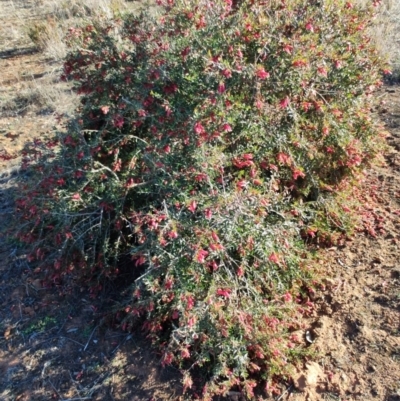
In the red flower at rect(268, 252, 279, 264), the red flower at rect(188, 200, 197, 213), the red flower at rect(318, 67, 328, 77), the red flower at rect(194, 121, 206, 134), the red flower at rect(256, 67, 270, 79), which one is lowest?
the red flower at rect(268, 252, 279, 264)

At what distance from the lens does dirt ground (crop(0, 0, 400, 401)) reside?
9.22 ft

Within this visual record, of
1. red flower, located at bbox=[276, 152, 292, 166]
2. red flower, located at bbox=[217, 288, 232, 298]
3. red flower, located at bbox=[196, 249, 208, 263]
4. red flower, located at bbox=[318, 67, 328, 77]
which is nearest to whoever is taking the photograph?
red flower, located at bbox=[196, 249, 208, 263]

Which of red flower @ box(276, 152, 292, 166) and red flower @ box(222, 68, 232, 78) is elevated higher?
red flower @ box(222, 68, 232, 78)

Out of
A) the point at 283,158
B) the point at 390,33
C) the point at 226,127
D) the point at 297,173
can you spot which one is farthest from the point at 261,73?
the point at 390,33

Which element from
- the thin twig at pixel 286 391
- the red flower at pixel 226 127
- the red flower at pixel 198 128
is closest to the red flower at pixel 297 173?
the red flower at pixel 226 127

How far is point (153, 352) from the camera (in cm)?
298

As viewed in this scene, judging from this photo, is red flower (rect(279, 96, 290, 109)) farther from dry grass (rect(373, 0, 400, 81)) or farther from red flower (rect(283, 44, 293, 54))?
dry grass (rect(373, 0, 400, 81))

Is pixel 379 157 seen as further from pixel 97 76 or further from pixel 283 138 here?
pixel 97 76

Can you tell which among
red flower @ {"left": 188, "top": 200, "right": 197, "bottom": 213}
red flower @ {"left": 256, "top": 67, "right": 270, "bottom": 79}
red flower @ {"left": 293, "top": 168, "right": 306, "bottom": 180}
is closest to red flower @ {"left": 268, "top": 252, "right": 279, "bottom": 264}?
red flower @ {"left": 188, "top": 200, "right": 197, "bottom": 213}

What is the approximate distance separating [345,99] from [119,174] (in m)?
1.81

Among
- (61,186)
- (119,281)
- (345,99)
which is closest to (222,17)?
(345,99)

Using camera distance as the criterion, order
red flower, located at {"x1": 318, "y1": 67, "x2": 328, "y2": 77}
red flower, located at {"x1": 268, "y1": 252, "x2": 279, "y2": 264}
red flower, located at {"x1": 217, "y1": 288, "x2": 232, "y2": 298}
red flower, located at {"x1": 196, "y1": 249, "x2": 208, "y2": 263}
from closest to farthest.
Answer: red flower, located at {"x1": 196, "y1": 249, "x2": 208, "y2": 263} < red flower, located at {"x1": 217, "y1": 288, "x2": 232, "y2": 298} < red flower, located at {"x1": 268, "y1": 252, "x2": 279, "y2": 264} < red flower, located at {"x1": 318, "y1": 67, "x2": 328, "y2": 77}

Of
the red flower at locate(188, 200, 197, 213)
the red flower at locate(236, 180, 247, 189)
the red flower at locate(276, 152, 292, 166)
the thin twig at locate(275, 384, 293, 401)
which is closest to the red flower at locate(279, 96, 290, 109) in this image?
the red flower at locate(276, 152, 292, 166)

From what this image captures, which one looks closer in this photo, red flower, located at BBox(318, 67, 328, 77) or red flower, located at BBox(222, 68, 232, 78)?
red flower, located at BBox(222, 68, 232, 78)
